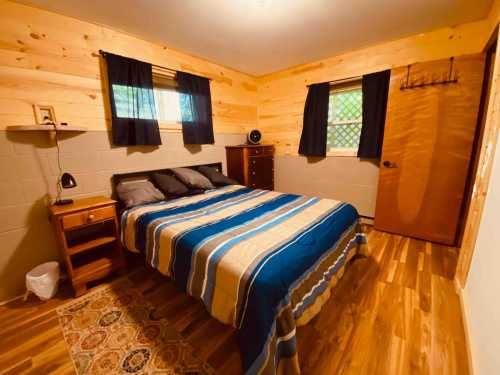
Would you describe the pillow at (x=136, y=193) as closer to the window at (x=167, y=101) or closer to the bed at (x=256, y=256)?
the bed at (x=256, y=256)

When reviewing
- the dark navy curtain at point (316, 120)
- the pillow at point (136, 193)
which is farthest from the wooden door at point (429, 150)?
the pillow at point (136, 193)

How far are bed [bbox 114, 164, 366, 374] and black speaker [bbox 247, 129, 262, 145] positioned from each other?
1796 millimetres

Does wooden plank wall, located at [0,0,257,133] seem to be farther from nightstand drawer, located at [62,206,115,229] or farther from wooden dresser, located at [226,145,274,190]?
wooden dresser, located at [226,145,274,190]

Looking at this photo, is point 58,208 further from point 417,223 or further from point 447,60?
point 447,60

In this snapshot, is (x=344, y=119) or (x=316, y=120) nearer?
(x=344, y=119)

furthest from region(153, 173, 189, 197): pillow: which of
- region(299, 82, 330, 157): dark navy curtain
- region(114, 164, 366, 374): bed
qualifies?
region(299, 82, 330, 157): dark navy curtain

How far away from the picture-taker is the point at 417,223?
2.57 metres

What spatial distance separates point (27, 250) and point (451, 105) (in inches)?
175

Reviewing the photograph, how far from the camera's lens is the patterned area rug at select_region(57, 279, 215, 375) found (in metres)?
1.23

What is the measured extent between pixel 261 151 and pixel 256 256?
2.63 meters

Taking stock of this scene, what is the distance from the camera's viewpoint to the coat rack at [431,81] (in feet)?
7.24

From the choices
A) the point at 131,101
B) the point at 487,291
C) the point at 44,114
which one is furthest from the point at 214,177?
the point at 487,291

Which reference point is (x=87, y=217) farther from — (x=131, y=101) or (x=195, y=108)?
(x=195, y=108)

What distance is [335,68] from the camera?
3047 mm
